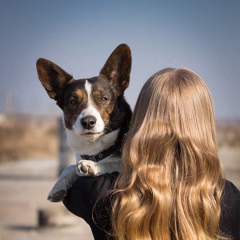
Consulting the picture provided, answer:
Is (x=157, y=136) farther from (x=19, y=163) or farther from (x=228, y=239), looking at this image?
(x=19, y=163)

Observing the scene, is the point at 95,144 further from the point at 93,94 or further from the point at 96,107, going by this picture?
the point at 93,94

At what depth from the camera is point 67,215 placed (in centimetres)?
761

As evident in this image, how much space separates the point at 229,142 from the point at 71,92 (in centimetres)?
1705

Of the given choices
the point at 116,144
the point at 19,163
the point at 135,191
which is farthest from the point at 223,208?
the point at 19,163

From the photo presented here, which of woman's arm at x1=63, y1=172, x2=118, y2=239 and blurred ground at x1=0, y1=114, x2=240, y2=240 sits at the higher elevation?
woman's arm at x1=63, y1=172, x2=118, y2=239

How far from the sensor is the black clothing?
7.11 feet

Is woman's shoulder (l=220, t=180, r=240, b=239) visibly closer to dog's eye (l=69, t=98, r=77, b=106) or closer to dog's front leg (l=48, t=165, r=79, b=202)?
dog's front leg (l=48, t=165, r=79, b=202)

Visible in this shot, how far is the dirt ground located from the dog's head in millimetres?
725

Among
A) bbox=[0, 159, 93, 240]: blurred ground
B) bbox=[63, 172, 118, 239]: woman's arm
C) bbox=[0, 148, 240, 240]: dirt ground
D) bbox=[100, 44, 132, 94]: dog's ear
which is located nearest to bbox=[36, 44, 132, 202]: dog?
bbox=[100, 44, 132, 94]: dog's ear

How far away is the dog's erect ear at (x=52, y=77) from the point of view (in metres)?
3.27

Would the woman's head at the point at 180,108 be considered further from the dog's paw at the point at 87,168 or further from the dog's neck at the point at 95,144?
the dog's neck at the point at 95,144

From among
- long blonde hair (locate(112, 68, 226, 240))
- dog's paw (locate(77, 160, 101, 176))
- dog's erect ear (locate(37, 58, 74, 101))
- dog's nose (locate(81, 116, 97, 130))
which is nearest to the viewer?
long blonde hair (locate(112, 68, 226, 240))

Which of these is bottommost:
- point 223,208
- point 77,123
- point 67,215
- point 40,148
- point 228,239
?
point 40,148

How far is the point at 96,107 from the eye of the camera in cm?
308
